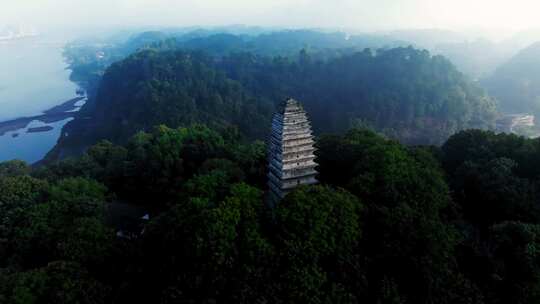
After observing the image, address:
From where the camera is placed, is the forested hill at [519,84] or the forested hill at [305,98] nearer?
the forested hill at [305,98]

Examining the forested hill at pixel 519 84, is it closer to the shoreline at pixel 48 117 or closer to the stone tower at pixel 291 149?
the stone tower at pixel 291 149

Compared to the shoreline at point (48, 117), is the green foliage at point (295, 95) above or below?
above

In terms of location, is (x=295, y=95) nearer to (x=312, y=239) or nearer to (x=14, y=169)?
(x=14, y=169)

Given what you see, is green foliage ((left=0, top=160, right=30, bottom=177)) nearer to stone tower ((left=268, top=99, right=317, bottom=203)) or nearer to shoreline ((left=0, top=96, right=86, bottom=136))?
stone tower ((left=268, top=99, right=317, bottom=203))

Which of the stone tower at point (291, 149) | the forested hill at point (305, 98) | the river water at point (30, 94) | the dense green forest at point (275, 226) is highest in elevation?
the stone tower at point (291, 149)

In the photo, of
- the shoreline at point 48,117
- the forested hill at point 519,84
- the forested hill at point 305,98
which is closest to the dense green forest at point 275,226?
the forested hill at point 305,98

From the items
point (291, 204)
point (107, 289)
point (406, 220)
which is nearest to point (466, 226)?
point (406, 220)
